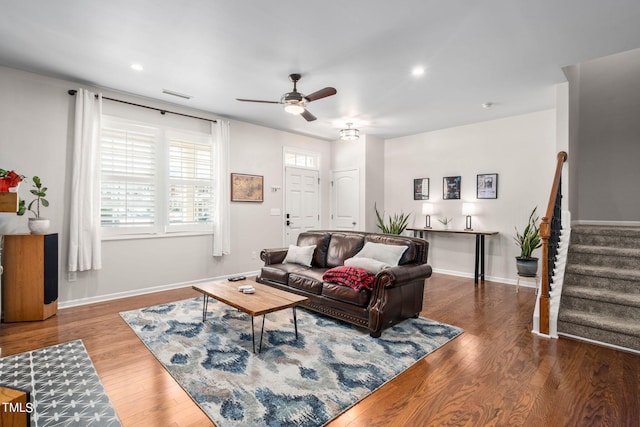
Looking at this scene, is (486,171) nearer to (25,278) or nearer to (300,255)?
(300,255)

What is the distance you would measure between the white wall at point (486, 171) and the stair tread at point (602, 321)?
93.0 inches

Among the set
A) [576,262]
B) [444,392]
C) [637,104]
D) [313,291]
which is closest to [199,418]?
[444,392]

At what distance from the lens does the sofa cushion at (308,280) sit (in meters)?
3.64

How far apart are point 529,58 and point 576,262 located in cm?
237

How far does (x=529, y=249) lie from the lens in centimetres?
480

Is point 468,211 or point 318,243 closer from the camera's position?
point 318,243

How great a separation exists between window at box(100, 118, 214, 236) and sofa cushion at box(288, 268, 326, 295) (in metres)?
2.16

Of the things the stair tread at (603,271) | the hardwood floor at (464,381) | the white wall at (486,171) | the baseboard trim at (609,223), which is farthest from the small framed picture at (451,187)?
the hardwood floor at (464,381)

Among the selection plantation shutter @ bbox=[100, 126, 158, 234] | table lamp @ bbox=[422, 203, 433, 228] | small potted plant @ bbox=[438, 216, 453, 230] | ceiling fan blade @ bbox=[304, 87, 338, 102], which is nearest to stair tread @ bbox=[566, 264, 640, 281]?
small potted plant @ bbox=[438, 216, 453, 230]

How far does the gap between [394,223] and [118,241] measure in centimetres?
475

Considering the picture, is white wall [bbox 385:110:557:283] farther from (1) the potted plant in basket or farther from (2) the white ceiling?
(2) the white ceiling

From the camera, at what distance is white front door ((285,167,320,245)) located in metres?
6.50

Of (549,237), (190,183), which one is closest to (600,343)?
(549,237)

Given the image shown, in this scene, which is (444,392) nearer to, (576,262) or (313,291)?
(313,291)
